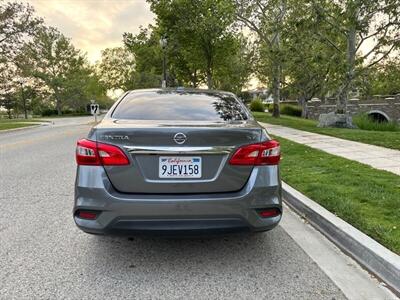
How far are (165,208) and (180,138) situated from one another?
0.58m

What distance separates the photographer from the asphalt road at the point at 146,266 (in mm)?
2850

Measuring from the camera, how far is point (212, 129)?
3.08 metres

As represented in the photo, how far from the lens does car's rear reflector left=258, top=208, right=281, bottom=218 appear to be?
3.15 m

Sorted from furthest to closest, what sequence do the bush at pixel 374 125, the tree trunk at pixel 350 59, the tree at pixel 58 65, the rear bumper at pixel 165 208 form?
the tree at pixel 58 65 < the bush at pixel 374 125 < the tree trunk at pixel 350 59 < the rear bumper at pixel 165 208

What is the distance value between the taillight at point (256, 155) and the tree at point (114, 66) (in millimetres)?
68234

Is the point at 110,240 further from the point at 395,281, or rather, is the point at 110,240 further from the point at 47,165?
the point at 47,165

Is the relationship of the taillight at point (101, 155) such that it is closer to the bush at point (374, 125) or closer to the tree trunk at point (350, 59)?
the tree trunk at point (350, 59)

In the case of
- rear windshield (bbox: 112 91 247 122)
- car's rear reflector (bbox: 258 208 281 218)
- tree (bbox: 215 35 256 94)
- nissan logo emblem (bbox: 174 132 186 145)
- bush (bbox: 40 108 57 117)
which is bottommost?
bush (bbox: 40 108 57 117)

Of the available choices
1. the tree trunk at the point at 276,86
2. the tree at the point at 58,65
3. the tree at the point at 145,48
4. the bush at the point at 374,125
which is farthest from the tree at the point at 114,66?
the bush at the point at 374,125

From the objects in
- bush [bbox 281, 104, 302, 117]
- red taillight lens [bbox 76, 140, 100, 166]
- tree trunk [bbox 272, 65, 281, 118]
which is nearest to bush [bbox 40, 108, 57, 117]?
bush [bbox 281, 104, 302, 117]

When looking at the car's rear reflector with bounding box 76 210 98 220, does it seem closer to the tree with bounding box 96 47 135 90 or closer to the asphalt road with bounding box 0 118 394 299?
the asphalt road with bounding box 0 118 394 299

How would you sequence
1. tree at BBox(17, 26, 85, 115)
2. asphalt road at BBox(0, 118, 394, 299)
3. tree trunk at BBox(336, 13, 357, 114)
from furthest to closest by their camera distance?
tree at BBox(17, 26, 85, 115)
tree trunk at BBox(336, 13, 357, 114)
asphalt road at BBox(0, 118, 394, 299)

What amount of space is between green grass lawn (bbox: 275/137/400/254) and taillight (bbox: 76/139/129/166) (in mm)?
2546

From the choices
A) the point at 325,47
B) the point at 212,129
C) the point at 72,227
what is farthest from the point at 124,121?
the point at 325,47
